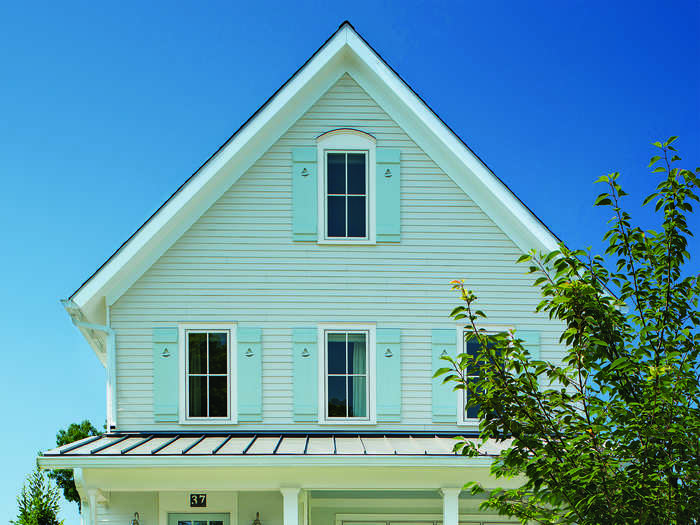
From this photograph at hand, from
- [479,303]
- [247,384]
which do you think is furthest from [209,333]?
[479,303]

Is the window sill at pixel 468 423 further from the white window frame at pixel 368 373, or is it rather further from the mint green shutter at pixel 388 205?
the mint green shutter at pixel 388 205

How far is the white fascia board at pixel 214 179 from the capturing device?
33.7ft

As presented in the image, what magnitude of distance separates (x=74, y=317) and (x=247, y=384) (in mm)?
2875

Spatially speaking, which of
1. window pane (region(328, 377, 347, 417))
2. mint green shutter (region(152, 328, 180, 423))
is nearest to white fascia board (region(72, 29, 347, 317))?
mint green shutter (region(152, 328, 180, 423))

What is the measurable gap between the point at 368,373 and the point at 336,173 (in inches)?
133

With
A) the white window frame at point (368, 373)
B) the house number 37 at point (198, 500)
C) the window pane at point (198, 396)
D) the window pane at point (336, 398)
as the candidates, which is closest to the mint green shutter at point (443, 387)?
the white window frame at point (368, 373)

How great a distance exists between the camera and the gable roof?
10320mm

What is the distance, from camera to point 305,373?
34.7 feet

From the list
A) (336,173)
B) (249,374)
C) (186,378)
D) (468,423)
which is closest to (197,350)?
(186,378)

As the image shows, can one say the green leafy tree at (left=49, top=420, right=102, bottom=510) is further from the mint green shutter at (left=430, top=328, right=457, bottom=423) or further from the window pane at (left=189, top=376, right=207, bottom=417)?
the mint green shutter at (left=430, top=328, right=457, bottom=423)

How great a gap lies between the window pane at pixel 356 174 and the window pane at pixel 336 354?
248 cm

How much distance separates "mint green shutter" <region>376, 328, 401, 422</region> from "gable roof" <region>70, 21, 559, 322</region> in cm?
268

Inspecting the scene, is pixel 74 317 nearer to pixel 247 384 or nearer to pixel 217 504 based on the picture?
pixel 247 384

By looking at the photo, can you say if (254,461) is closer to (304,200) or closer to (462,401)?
(462,401)
